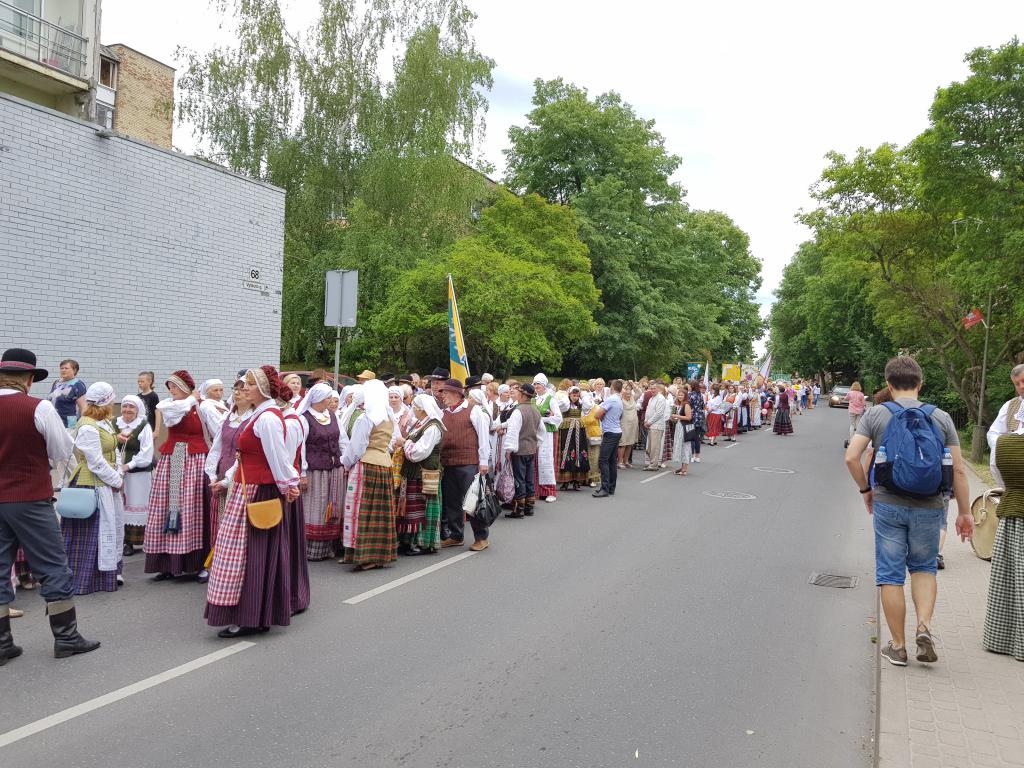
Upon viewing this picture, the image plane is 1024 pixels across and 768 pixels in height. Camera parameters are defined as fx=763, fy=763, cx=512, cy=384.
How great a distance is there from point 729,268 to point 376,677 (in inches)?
2295

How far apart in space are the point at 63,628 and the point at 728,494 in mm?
10672

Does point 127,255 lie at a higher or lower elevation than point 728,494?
higher

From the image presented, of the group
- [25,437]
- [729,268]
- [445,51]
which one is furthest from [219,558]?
[729,268]

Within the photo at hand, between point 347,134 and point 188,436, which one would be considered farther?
point 347,134

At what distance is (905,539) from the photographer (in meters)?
4.95

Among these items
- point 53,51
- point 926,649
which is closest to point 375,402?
point 926,649

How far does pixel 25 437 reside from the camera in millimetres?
4832

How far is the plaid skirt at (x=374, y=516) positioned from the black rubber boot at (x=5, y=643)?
2.97 meters

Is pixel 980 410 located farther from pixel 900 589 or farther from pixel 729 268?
pixel 729 268

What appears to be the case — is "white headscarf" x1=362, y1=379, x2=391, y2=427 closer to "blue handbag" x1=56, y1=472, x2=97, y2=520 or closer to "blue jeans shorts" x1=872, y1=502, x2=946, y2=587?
"blue handbag" x1=56, y1=472, x2=97, y2=520

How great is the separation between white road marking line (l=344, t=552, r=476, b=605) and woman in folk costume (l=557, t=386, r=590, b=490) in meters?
5.18

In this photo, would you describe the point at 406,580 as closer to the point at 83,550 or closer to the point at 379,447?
the point at 379,447

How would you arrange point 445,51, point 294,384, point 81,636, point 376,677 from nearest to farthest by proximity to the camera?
point 376,677 → point 81,636 → point 294,384 → point 445,51

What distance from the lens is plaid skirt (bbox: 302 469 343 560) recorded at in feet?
25.3
